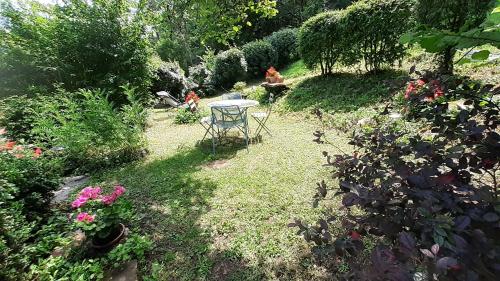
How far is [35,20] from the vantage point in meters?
6.68

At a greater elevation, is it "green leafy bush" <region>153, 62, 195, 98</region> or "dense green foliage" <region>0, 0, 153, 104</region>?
"dense green foliage" <region>0, 0, 153, 104</region>

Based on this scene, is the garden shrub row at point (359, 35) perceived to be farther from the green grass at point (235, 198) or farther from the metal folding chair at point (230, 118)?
the metal folding chair at point (230, 118)

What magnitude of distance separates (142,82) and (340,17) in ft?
19.5

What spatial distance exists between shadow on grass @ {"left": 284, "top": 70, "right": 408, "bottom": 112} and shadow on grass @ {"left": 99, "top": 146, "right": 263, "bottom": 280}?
2.96 metres

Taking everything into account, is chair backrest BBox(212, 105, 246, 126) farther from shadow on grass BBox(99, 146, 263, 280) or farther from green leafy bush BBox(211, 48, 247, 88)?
green leafy bush BBox(211, 48, 247, 88)

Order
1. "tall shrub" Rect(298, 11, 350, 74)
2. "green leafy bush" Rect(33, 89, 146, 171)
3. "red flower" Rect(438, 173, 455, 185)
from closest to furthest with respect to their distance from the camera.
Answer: "red flower" Rect(438, 173, 455, 185), "green leafy bush" Rect(33, 89, 146, 171), "tall shrub" Rect(298, 11, 350, 74)

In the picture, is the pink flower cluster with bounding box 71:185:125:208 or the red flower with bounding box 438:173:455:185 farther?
the pink flower cluster with bounding box 71:185:125:208

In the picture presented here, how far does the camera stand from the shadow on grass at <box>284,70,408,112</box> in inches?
231

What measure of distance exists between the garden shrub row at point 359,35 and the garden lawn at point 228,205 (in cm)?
298

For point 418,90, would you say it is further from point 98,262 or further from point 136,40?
point 136,40

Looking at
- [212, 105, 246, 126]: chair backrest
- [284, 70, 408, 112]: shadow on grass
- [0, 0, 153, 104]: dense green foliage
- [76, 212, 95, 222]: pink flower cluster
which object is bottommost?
[284, 70, 408, 112]: shadow on grass

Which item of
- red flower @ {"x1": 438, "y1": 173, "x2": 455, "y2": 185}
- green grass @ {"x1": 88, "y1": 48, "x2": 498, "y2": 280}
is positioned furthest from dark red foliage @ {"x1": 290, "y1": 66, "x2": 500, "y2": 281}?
green grass @ {"x1": 88, "y1": 48, "x2": 498, "y2": 280}

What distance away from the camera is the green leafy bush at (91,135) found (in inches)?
176

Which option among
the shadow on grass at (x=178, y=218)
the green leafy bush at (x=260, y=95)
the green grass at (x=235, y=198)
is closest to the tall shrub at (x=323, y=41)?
the green grass at (x=235, y=198)
